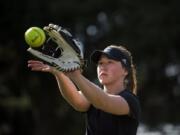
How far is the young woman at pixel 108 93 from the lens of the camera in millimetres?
5270

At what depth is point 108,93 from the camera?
5.76 m

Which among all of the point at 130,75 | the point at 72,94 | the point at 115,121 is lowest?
the point at 115,121

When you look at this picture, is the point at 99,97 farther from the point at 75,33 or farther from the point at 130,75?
the point at 75,33

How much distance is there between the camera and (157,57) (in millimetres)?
26734

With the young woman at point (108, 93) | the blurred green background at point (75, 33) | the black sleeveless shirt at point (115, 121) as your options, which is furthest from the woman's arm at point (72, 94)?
the blurred green background at point (75, 33)

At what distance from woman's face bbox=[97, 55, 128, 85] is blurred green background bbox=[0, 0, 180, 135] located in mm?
17693

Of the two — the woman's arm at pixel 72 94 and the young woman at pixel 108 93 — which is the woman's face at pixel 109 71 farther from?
the woman's arm at pixel 72 94

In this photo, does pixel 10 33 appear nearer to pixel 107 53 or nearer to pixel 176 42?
pixel 176 42

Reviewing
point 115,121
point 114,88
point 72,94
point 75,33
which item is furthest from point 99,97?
point 75,33

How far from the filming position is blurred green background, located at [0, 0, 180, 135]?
80.2ft

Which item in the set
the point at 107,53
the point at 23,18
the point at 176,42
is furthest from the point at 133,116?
the point at 176,42

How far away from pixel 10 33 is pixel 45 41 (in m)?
19.6

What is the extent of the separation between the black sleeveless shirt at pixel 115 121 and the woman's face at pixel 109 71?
0.46ft

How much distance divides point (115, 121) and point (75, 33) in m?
19.9
